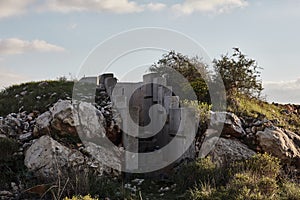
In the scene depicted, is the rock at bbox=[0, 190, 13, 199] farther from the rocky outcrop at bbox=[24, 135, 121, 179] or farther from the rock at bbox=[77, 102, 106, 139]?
the rock at bbox=[77, 102, 106, 139]

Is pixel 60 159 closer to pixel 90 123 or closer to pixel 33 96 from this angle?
pixel 90 123

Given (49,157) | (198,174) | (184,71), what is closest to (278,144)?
(198,174)

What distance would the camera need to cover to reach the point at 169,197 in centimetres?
573

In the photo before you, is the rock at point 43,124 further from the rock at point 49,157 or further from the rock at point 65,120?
the rock at point 49,157

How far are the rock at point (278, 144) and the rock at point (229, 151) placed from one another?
1.08 ft

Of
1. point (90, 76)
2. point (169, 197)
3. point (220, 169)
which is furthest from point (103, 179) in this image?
point (90, 76)

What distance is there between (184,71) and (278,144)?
331 centimetres

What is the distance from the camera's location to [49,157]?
6.21 metres

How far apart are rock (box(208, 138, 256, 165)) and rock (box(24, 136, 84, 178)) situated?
225cm

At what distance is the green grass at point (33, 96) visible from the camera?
857 centimetres

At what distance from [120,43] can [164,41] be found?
120 centimetres

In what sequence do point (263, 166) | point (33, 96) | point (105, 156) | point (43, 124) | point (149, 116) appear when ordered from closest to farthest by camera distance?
1. point (263, 166)
2. point (105, 156)
3. point (43, 124)
4. point (149, 116)
5. point (33, 96)

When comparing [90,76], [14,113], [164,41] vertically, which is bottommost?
[14,113]

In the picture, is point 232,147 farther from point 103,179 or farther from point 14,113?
point 14,113
